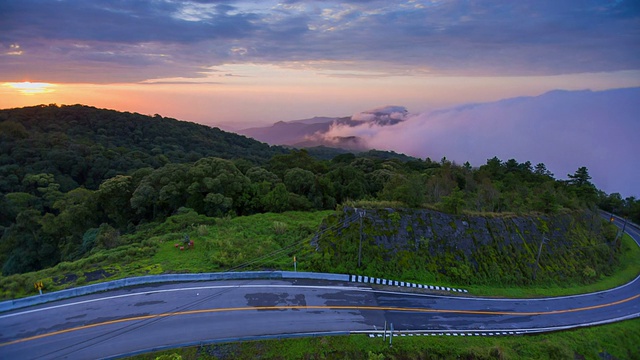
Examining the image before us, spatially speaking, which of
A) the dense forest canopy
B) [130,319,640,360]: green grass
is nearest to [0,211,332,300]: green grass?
the dense forest canopy

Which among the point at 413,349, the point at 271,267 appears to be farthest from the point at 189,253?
the point at 413,349

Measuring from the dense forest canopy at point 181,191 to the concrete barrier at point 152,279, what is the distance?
720cm

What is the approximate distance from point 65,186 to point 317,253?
5010 centimetres

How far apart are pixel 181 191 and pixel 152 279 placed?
1790 cm

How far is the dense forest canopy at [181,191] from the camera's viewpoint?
1256 inches

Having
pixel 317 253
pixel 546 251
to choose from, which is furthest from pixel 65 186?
pixel 546 251

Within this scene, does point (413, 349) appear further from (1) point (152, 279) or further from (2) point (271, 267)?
(1) point (152, 279)

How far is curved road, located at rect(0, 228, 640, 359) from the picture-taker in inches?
606

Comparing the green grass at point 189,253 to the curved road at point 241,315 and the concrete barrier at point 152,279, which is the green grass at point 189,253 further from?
the curved road at point 241,315

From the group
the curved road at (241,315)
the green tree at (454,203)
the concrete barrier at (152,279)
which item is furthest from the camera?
the green tree at (454,203)

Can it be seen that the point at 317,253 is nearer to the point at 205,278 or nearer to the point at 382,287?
the point at 382,287

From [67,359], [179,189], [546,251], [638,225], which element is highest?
[179,189]

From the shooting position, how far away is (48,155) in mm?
58625

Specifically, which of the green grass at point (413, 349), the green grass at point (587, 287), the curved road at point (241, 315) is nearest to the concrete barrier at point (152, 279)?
the curved road at point (241, 315)
